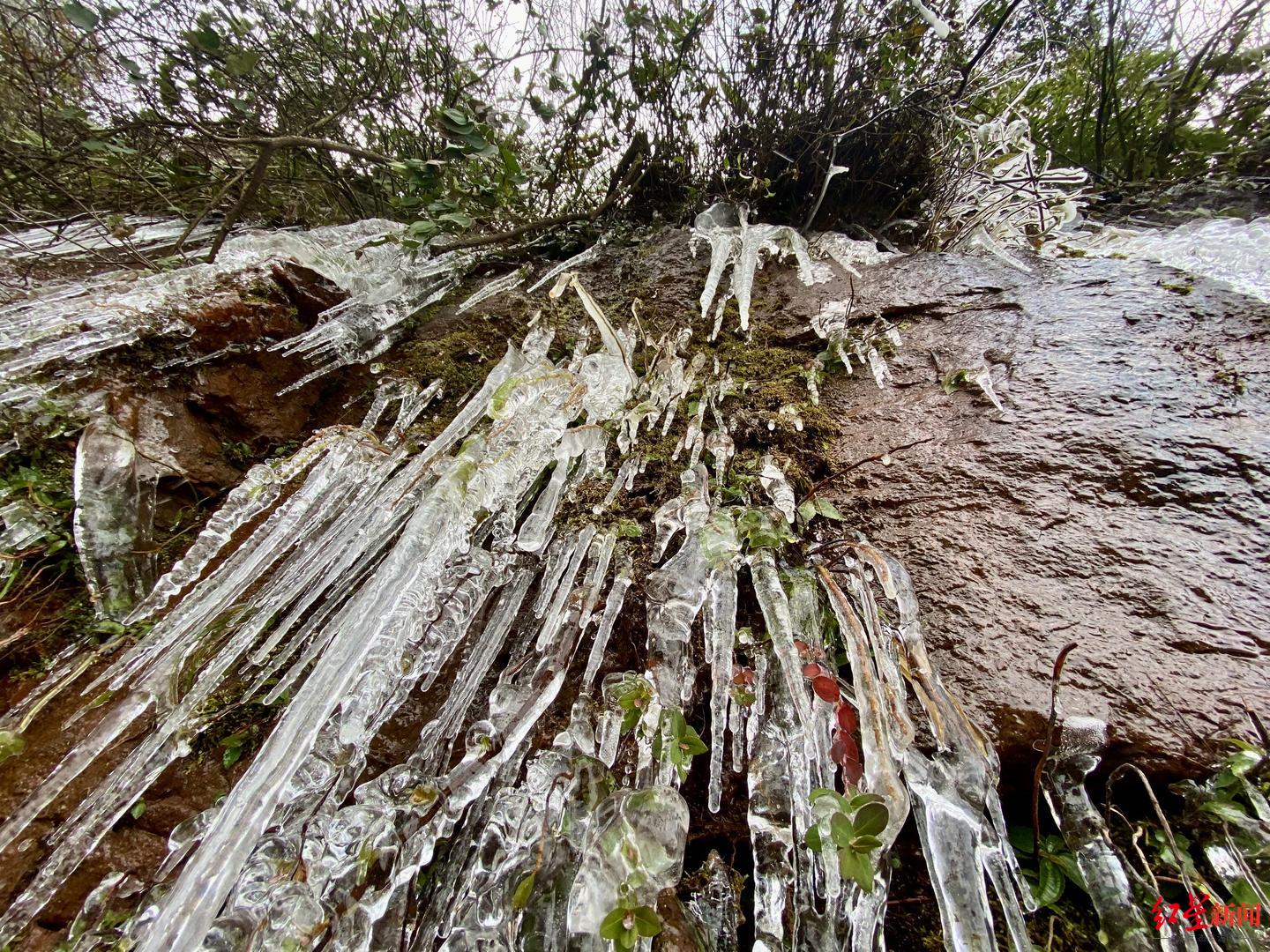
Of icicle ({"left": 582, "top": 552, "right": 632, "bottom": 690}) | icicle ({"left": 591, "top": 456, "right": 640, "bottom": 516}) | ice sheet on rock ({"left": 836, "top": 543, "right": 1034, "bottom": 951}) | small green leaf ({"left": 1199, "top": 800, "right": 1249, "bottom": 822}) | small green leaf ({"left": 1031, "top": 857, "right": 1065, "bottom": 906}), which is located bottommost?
small green leaf ({"left": 1031, "top": 857, "right": 1065, "bottom": 906})

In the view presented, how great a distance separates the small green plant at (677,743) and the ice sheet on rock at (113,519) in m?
1.51

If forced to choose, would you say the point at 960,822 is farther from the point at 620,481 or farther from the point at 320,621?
the point at 320,621

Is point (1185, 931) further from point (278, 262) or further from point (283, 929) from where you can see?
point (278, 262)

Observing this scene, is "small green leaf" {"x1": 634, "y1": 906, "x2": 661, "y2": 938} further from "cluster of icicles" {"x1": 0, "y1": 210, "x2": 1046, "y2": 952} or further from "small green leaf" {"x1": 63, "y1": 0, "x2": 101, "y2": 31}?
"small green leaf" {"x1": 63, "y1": 0, "x2": 101, "y2": 31}

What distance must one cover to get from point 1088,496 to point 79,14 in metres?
3.50

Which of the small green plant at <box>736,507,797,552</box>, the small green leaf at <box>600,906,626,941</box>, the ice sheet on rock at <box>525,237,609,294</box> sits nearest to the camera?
the small green leaf at <box>600,906,626,941</box>

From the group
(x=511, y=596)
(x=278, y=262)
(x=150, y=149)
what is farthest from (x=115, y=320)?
(x=511, y=596)

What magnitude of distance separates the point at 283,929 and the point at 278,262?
94.8 inches

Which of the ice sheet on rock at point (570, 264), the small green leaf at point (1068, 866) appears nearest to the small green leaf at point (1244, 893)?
the small green leaf at point (1068, 866)

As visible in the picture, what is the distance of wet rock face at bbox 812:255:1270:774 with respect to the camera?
1.09 meters

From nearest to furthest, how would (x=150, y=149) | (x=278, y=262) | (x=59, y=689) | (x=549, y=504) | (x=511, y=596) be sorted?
(x=59, y=689)
(x=511, y=596)
(x=549, y=504)
(x=278, y=262)
(x=150, y=149)

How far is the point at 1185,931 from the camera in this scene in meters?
0.86

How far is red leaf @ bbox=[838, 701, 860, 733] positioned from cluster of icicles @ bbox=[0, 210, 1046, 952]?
34 millimetres

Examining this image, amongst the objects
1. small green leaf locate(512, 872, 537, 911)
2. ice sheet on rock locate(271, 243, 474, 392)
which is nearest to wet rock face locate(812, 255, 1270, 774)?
small green leaf locate(512, 872, 537, 911)
